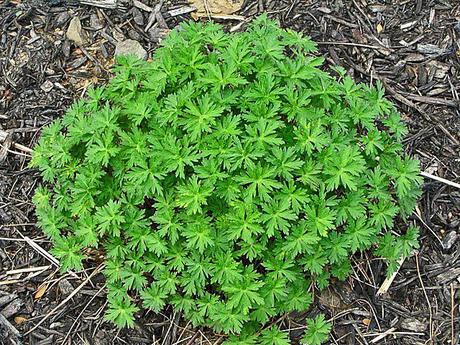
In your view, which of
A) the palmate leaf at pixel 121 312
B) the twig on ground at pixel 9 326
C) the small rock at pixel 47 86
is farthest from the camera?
the small rock at pixel 47 86

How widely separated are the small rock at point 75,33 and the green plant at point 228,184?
3.81 ft

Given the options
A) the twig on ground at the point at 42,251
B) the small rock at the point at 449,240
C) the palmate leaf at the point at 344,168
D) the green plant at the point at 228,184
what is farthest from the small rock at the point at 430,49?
the twig on ground at the point at 42,251

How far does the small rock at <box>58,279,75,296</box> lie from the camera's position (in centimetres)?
396

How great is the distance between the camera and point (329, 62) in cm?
461

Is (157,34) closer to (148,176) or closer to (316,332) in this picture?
(148,176)

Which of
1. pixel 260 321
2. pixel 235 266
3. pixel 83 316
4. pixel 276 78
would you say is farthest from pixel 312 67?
pixel 83 316

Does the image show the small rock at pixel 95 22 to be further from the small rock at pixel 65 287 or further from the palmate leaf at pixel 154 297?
the palmate leaf at pixel 154 297

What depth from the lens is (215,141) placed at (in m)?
3.37

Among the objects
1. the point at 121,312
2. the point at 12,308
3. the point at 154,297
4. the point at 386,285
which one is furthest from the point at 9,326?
the point at 386,285

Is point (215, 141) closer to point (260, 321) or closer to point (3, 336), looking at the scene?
point (260, 321)

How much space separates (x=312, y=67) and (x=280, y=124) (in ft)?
1.30

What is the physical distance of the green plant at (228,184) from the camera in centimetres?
335

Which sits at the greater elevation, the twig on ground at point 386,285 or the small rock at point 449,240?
the small rock at point 449,240

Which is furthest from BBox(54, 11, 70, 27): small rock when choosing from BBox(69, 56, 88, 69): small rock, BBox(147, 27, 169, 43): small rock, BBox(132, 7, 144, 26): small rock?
BBox(147, 27, 169, 43): small rock
